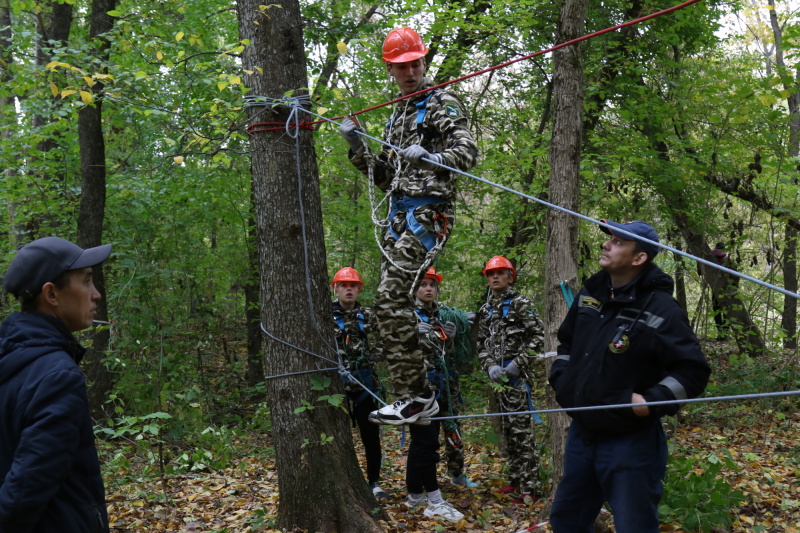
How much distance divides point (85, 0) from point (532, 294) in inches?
426

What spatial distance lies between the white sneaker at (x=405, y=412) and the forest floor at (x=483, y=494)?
841mm

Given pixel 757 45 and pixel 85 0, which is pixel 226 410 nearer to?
pixel 85 0

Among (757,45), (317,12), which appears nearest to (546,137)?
(317,12)

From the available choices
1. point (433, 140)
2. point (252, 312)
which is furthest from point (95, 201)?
point (433, 140)

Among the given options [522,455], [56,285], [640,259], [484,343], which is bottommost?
[522,455]

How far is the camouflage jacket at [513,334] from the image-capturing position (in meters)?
6.66

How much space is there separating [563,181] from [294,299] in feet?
6.77

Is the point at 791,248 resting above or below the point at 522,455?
above

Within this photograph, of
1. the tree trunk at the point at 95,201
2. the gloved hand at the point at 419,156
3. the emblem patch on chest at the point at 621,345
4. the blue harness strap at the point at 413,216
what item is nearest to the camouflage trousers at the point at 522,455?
the blue harness strap at the point at 413,216

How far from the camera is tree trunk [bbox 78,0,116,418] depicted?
9031 mm

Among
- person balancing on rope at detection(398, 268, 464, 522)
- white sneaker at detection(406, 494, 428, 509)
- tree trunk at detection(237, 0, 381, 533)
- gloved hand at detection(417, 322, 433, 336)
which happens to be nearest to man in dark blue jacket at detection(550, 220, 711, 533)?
tree trunk at detection(237, 0, 381, 533)

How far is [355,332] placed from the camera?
6355mm

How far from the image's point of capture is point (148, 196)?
378 inches

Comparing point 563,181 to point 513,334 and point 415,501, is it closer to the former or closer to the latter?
point 513,334
